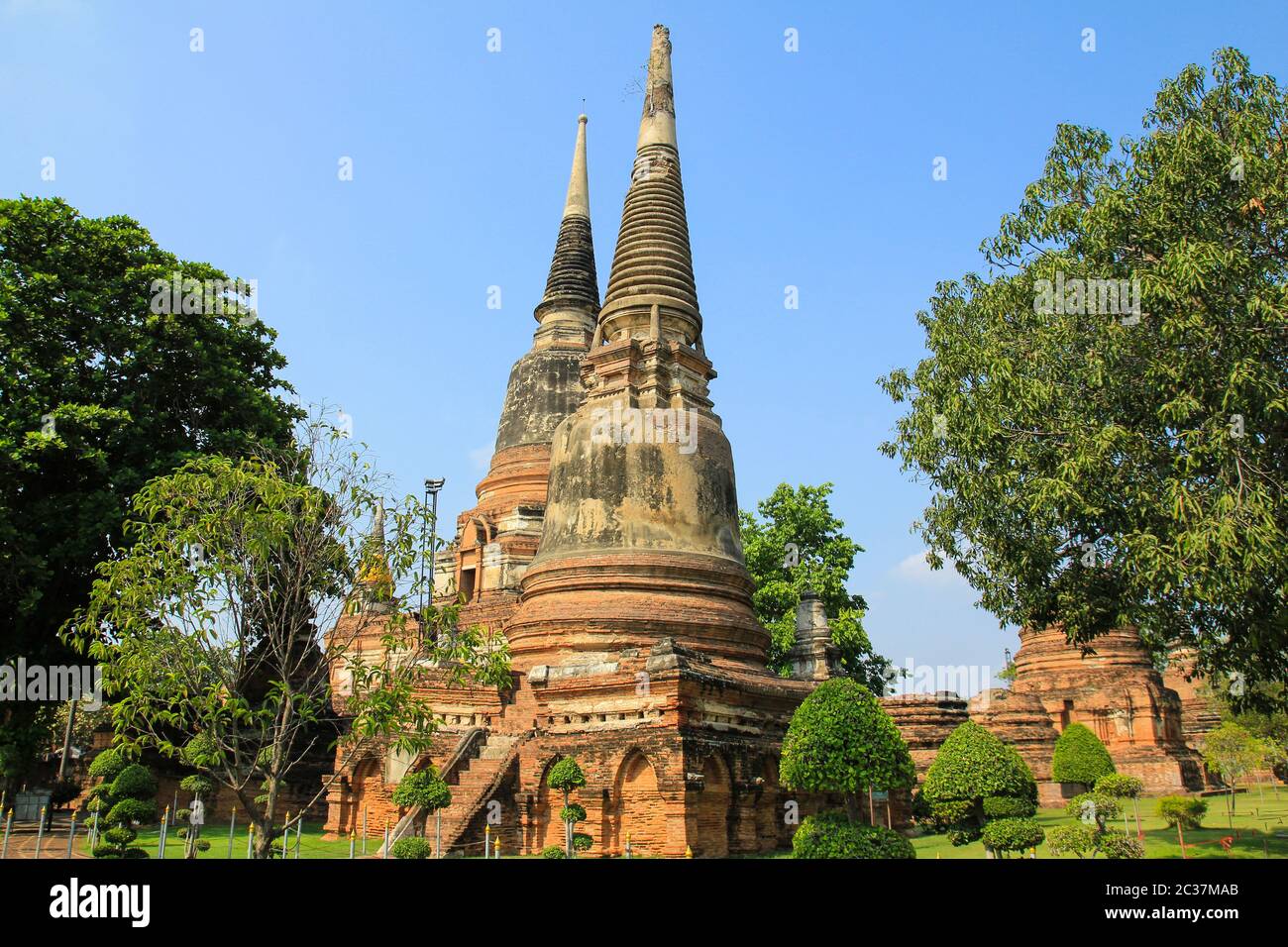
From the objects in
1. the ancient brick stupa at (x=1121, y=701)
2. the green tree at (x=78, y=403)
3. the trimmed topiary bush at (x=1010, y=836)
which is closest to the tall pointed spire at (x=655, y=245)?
the green tree at (x=78, y=403)

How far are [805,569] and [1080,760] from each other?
12.4 meters

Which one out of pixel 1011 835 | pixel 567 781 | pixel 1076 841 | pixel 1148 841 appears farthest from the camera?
pixel 1148 841

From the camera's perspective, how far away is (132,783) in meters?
18.3

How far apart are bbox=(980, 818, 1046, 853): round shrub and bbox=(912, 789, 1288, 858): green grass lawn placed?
1701mm

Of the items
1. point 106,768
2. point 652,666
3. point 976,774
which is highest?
point 652,666

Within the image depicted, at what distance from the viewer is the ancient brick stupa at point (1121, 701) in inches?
1093

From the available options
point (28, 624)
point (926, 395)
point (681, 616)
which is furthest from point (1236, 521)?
point (28, 624)

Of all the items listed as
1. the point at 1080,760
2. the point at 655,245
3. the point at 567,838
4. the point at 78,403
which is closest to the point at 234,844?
the point at 567,838

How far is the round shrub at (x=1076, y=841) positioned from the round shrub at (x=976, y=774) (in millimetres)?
1853

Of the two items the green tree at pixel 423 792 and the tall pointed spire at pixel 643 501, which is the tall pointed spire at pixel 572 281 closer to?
the tall pointed spire at pixel 643 501

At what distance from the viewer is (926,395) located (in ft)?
58.2

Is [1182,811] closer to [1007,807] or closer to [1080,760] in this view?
[1080,760]

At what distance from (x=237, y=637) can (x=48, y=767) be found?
20.1 m
